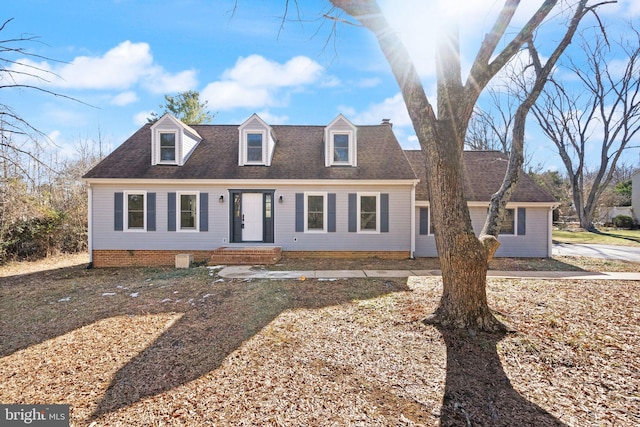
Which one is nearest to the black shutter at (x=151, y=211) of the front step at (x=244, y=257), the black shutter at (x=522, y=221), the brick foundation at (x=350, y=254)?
the front step at (x=244, y=257)

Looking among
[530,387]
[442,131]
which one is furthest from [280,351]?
[442,131]

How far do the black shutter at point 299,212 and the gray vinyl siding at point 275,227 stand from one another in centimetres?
14

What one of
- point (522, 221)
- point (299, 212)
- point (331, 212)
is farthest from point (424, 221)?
point (299, 212)

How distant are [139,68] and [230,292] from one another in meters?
8.26

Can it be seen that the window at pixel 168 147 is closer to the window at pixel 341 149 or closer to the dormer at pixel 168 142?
the dormer at pixel 168 142

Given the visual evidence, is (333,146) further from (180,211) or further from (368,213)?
(180,211)

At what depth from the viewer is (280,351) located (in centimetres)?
383

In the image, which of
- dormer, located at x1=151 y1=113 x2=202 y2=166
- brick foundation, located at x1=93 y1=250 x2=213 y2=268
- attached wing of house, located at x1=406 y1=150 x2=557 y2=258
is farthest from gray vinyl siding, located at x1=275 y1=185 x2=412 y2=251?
dormer, located at x1=151 y1=113 x2=202 y2=166

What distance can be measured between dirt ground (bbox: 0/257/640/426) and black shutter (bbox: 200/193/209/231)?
→ 492cm

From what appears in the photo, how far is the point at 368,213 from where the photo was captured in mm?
11539

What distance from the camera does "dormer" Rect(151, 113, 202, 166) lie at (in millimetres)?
11625

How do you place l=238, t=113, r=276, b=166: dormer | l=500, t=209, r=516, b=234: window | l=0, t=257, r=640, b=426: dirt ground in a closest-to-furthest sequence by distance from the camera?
l=0, t=257, r=640, b=426: dirt ground → l=238, t=113, r=276, b=166: dormer → l=500, t=209, r=516, b=234: window

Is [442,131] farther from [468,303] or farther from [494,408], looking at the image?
[494,408]

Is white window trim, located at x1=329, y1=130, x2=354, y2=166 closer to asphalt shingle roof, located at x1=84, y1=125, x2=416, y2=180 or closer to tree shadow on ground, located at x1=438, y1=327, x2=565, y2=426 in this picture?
asphalt shingle roof, located at x1=84, y1=125, x2=416, y2=180
